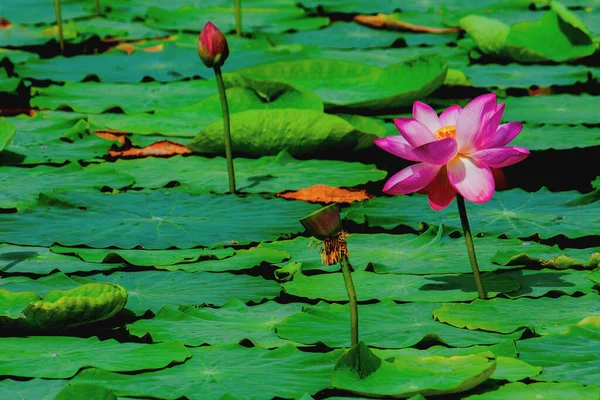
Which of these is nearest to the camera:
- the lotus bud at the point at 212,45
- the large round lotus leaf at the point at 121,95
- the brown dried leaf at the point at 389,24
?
the lotus bud at the point at 212,45

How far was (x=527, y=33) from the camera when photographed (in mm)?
4973

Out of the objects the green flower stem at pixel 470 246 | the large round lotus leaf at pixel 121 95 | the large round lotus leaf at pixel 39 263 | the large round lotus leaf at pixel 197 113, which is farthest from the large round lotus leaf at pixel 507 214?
the large round lotus leaf at pixel 121 95

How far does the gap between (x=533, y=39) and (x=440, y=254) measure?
8.99 feet

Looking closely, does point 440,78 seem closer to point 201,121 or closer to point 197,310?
point 201,121

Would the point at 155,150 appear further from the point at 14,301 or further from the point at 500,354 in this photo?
the point at 500,354

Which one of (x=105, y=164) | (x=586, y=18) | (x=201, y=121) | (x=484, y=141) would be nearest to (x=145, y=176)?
(x=105, y=164)

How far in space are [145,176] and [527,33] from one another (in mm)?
2396

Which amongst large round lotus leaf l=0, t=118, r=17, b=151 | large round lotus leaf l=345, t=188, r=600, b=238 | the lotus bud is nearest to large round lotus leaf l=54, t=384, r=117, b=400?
large round lotus leaf l=345, t=188, r=600, b=238

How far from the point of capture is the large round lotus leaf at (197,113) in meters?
3.73

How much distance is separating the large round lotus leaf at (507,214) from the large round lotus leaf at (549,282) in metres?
0.25

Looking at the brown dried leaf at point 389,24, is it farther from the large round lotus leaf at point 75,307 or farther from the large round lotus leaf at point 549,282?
the large round lotus leaf at point 75,307

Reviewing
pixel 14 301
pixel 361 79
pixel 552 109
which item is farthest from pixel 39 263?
pixel 552 109

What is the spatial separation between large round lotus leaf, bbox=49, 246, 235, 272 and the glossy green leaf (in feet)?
2.67

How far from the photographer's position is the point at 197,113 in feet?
13.1
